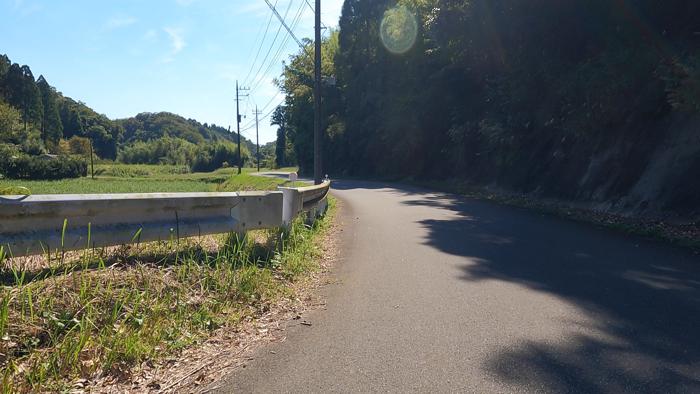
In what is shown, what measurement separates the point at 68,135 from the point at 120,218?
408ft

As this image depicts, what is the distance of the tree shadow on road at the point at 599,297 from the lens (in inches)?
132

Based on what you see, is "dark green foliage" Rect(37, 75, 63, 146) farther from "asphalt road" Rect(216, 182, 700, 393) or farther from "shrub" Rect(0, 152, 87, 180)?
"asphalt road" Rect(216, 182, 700, 393)

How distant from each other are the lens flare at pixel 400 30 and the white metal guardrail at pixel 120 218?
27.7 m

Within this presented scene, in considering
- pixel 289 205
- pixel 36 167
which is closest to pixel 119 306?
pixel 289 205

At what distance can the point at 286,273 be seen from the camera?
6223 millimetres

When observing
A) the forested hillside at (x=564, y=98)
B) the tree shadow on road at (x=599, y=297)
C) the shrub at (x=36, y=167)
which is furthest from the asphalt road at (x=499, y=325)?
the shrub at (x=36, y=167)

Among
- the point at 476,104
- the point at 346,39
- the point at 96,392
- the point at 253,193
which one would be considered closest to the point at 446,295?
the point at 253,193

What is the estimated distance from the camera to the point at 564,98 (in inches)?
591

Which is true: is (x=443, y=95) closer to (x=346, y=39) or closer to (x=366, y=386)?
(x=346, y=39)

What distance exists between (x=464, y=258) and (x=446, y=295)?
208 cm

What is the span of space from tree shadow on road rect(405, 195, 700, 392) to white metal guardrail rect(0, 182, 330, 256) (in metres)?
3.12

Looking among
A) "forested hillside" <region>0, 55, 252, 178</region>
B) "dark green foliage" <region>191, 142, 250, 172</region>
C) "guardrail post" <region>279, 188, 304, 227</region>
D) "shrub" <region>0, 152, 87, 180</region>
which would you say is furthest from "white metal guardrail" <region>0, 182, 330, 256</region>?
"dark green foliage" <region>191, 142, 250, 172</region>

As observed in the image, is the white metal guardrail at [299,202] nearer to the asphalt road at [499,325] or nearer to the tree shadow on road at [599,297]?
the asphalt road at [499,325]

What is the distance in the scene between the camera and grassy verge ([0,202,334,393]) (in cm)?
337
